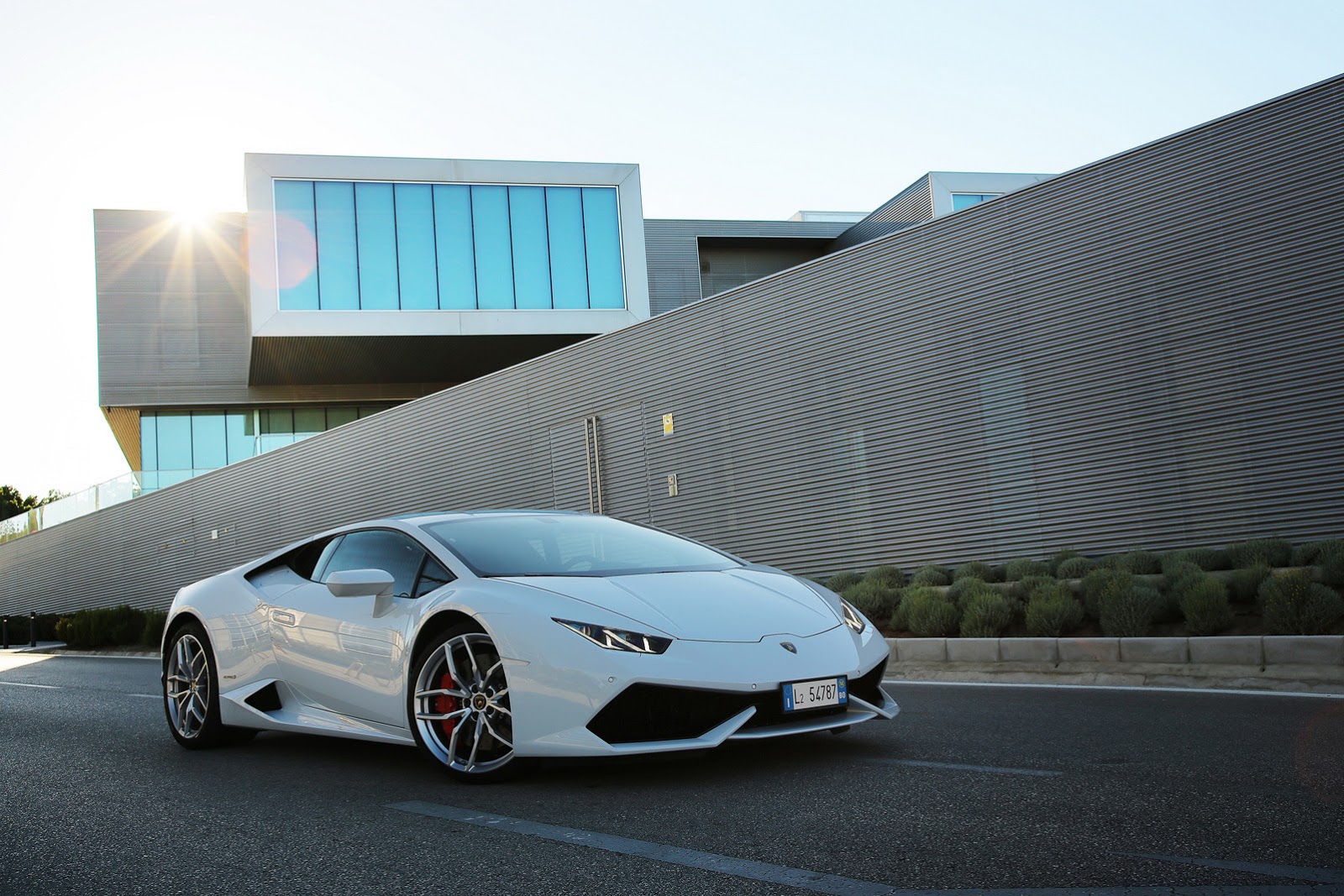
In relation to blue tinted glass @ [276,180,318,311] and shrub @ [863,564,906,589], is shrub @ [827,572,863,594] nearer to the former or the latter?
shrub @ [863,564,906,589]

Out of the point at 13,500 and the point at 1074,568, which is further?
the point at 13,500

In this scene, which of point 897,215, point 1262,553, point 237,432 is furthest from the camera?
point 237,432

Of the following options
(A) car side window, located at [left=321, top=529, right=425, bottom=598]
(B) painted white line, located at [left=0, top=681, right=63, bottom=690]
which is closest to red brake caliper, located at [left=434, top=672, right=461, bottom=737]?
(A) car side window, located at [left=321, top=529, right=425, bottom=598]

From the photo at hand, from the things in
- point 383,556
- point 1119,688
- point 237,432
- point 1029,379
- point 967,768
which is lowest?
point 1119,688

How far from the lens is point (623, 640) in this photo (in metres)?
4.78

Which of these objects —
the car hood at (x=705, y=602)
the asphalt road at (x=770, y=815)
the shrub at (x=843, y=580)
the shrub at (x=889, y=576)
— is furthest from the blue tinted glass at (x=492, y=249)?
the car hood at (x=705, y=602)

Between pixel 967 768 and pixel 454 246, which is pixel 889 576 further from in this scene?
pixel 454 246

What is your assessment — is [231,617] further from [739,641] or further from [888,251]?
[888,251]

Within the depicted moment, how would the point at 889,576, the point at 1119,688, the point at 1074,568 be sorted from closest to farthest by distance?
the point at 1119,688
the point at 1074,568
the point at 889,576

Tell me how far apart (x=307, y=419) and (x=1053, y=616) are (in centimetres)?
4283

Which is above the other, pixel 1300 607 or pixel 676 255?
pixel 676 255

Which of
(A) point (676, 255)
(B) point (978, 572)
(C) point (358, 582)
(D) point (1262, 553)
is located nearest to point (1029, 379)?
(B) point (978, 572)

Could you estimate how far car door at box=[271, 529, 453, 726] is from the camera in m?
5.56

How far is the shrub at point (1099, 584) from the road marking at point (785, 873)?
656cm
